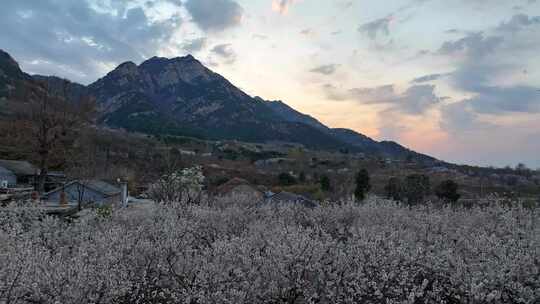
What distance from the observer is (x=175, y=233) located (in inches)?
396

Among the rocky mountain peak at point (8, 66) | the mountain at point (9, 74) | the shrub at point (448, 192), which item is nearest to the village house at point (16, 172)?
the shrub at point (448, 192)

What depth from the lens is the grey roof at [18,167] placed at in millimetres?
61406

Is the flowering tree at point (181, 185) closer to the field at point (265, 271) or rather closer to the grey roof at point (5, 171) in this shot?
the field at point (265, 271)

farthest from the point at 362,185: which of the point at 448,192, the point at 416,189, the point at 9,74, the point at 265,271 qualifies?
the point at 9,74

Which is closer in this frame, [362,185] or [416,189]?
[416,189]

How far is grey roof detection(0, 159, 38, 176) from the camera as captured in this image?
6141 cm

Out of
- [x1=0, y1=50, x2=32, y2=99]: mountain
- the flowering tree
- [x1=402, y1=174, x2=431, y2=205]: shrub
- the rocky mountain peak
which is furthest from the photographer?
the rocky mountain peak

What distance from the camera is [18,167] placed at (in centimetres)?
6300

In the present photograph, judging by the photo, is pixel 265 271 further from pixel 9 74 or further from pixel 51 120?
pixel 9 74

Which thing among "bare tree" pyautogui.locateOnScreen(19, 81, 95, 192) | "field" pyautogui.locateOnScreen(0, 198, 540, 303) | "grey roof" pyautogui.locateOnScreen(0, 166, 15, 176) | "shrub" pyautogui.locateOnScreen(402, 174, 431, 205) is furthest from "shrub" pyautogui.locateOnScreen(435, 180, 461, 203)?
"grey roof" pyautogui.locateOnScreen(0, 166, 15, 176)

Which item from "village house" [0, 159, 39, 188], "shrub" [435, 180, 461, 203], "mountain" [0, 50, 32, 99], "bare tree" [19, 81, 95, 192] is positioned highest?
"mountain" [0, 50, 32, 99]

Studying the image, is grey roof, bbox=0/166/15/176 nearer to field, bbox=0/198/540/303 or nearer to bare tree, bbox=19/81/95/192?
bare tree, bbox=19/81/95/192

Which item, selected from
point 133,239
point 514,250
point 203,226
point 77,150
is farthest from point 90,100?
point 514,250

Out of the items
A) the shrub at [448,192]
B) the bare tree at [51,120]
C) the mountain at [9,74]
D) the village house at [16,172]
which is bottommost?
the village house at [16,172]
